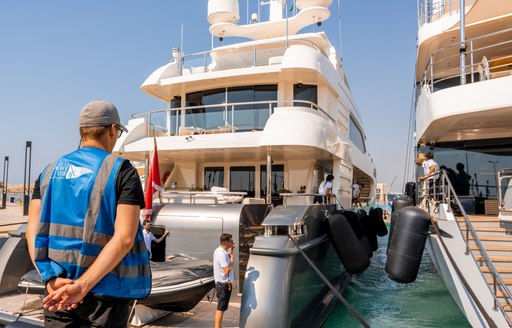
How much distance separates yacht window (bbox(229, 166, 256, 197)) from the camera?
12.6 m

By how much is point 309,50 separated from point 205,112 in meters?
3.62

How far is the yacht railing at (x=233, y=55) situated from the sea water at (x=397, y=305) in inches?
295

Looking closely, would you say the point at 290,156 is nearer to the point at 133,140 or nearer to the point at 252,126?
the point at 252,126

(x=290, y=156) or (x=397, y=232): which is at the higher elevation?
(x=290, y=156)

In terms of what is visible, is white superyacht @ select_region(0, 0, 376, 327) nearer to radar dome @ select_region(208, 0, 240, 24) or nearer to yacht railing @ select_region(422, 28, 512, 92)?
radar dome @ select_region(208, 0, 240, 24)

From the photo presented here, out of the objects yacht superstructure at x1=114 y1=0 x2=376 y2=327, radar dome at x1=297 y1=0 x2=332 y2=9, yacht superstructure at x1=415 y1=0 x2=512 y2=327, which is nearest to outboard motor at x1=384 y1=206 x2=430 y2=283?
yacht superstructure at x1=415 y1=0 x2=512 y2=327

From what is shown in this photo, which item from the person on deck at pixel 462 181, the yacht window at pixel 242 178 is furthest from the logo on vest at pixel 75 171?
the person on deck at pixel 462 181

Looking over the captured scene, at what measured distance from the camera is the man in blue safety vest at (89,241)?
5.85 feet

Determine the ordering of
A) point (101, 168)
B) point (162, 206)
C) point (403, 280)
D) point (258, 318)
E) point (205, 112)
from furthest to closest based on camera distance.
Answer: point (205, 112) → point (162, 206) → point (403, 280) → point (258, 318) → point (101, 168)

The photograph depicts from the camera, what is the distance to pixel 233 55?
1305 cm

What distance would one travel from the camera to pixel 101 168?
1891mm

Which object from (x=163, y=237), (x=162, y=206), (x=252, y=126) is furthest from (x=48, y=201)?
(x=252, y=126)

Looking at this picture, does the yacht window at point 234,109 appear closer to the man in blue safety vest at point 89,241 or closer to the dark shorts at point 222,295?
the dark shorts at point 222,295

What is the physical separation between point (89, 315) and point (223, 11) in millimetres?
14920
